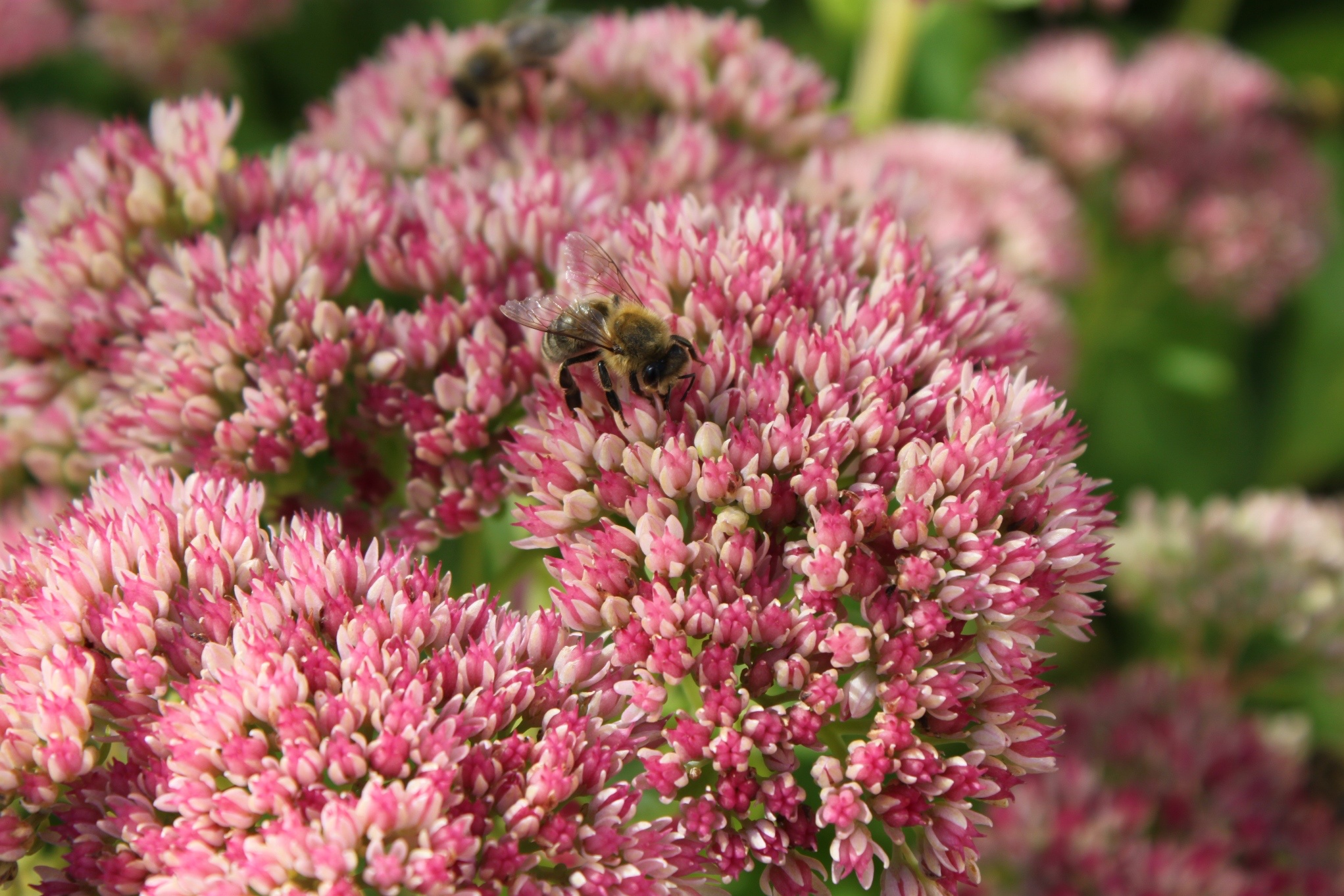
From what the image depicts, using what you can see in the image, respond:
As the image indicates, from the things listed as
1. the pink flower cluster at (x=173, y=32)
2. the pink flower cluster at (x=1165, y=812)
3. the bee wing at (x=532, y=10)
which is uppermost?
the pink flower cluster at (x=173, y=32)

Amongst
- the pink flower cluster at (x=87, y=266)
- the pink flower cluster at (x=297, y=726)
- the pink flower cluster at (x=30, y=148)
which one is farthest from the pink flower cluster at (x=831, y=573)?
the pink flower cluster at (x=30, y=148)

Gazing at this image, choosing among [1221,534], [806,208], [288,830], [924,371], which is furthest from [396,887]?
[1221,534]

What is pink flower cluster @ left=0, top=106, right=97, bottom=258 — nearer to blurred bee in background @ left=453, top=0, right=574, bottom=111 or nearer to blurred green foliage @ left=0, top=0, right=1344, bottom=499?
blurred green foliage @ left=0, top=0, right=1344, bottom=499

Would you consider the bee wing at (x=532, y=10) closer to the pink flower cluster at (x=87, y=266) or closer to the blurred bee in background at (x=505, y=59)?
the blurred bee in background at (x=505, y=59)

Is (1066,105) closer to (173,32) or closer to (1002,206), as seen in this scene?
(1002,206)

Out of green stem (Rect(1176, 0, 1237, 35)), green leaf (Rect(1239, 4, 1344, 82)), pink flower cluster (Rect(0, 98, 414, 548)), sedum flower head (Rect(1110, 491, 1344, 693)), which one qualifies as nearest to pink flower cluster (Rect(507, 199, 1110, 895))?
pink flower cluster (Rect(0, 98, 414, 548))

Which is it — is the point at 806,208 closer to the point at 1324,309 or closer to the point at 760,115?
→ the point at 760,115
